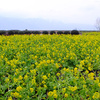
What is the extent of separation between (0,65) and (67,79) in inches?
62.9

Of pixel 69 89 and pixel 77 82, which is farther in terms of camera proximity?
pixel 77 82

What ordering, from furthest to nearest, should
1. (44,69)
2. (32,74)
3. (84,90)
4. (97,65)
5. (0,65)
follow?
1. (97,65)
2. (0,65)
3. (44,69)
4. (32,74)
5. (84,90)

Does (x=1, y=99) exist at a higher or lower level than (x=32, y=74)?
lower

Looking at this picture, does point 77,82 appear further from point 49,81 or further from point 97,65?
point 97,65

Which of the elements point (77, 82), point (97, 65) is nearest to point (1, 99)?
point (77, 82)

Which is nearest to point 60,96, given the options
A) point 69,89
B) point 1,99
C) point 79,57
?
point 69,89

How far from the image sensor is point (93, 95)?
2.17 metres

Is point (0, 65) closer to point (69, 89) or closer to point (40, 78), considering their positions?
point (40, 78)

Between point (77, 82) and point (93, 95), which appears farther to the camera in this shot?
Answer: point (77, 82)

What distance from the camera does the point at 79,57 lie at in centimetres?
415

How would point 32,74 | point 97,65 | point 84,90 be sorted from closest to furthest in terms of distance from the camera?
point 84,90, point 32,74, point 97,65

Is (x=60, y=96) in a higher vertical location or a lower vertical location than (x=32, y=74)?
lower

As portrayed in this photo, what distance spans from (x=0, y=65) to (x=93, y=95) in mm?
2112

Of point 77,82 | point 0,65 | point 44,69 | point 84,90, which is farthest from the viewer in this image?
point 0,65
